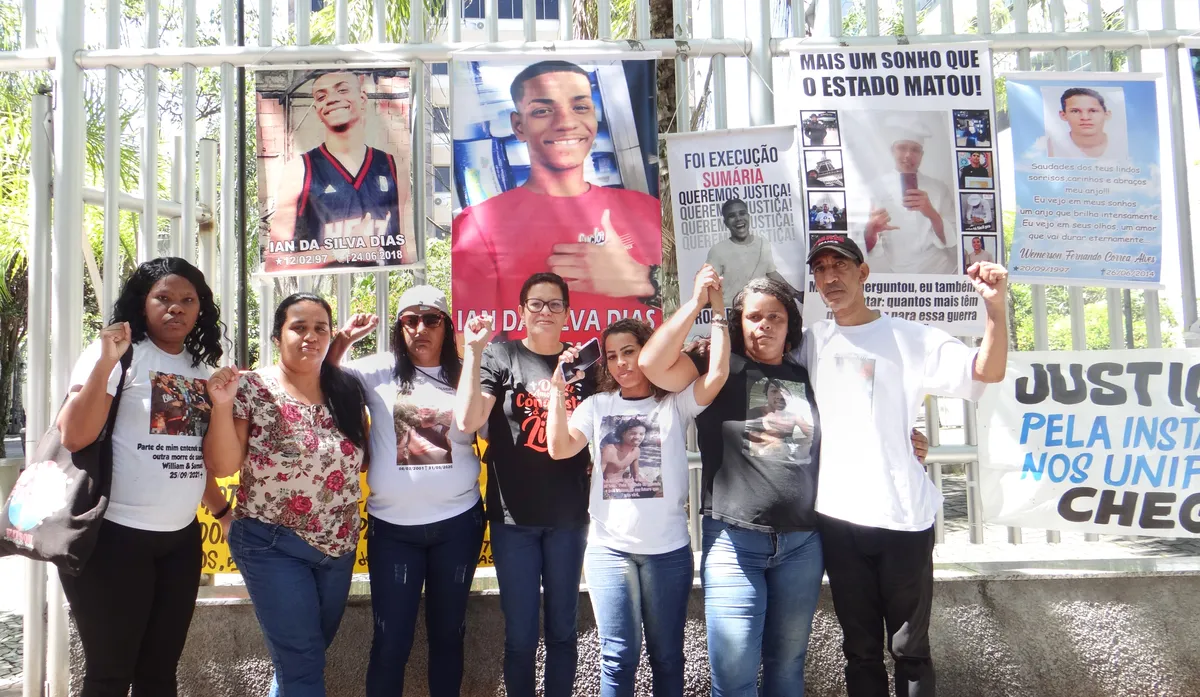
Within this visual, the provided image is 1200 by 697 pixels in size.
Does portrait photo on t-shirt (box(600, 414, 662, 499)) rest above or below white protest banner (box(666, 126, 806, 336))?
below

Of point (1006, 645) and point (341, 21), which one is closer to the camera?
point (1006, 645)

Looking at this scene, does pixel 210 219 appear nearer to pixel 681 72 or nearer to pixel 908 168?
pixel 681 72

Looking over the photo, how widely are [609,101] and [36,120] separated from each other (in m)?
2.74

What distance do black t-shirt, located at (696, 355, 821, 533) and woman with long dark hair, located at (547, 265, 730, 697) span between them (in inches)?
3.9

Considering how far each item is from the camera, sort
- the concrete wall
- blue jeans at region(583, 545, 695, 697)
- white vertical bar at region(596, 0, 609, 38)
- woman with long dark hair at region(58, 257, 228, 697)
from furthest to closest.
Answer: white vertical bar at region(596, 0, 609, 38), the concrete wall, blue jeans at region(583, 545, 695, 697), woman with long dark hair at region(58, 257, 228, 697)

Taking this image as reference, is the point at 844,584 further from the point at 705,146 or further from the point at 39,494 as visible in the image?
the point at 39,494

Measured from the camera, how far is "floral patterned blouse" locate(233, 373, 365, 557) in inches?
124

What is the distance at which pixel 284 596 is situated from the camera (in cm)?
311

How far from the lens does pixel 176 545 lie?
3059 millimetres

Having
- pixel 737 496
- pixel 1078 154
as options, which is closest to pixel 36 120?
pixel 737 496

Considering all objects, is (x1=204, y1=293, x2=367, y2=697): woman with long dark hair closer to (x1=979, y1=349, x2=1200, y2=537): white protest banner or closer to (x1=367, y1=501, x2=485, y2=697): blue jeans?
(x1=367, y1=501, x2=485, y2=697): blue jeans

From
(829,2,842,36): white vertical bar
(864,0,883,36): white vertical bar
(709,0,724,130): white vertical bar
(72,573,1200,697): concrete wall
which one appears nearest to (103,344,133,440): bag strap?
(72,573,1200,697): concrete wall

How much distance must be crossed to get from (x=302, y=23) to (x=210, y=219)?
1161mm

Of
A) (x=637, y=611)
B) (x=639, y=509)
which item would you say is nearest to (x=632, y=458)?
(x=639, y=509)
